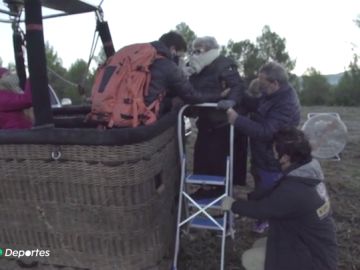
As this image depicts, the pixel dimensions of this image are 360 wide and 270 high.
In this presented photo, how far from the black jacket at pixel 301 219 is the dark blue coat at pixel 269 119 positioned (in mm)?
756

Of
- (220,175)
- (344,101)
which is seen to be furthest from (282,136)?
(344,101)

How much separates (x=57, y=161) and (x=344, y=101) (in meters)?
25.7

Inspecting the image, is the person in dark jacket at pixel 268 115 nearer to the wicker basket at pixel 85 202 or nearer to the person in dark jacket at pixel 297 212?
the person in dark jacket at pixel 297 212

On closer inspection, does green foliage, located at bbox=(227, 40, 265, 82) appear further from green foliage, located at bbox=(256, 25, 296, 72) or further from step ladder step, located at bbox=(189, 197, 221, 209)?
step ladder step, located at bbox=(189, 197, 221, 209)

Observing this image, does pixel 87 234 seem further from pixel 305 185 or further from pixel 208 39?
pixel 208 39

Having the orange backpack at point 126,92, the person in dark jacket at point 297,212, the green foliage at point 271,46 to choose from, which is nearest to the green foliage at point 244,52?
the green foliage at point 271,46

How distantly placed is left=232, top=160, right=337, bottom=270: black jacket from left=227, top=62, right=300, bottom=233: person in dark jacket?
762mm

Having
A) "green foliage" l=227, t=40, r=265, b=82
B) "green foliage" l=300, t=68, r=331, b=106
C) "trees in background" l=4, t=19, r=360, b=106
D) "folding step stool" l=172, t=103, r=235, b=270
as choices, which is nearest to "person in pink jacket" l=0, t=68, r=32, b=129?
"folding step stool" l=172, t=103, r=235, b=270

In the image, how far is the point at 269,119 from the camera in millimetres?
3553

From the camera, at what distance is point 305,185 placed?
102 inches

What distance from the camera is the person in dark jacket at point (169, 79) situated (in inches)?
122

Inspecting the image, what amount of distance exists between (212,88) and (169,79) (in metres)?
0.62

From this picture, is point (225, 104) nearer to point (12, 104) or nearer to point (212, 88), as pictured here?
point (212, 88)

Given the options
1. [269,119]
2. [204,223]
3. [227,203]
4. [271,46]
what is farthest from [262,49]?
[227,203]
